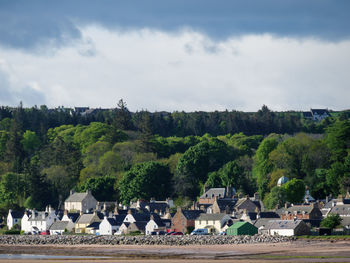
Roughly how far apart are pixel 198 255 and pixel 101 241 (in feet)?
76.8

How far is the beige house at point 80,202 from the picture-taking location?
10938 centimetres

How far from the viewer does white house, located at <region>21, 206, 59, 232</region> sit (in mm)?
101250

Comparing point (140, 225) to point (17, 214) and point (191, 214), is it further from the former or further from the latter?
point (17, 214)

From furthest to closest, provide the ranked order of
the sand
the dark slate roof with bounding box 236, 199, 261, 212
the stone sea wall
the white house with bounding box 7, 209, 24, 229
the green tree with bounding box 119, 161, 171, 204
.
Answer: the green tree with bounding box 119, 161, 171, 204 < the white house with bounding box 7, 209, 24, 229 < the dark slate roof with bounding box 236, 199, 261, 212 < the stone sea wall < the sand

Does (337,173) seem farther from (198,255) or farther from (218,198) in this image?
(198,255)

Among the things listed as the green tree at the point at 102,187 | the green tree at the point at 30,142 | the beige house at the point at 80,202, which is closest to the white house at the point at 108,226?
the beige house at the point at 80,202

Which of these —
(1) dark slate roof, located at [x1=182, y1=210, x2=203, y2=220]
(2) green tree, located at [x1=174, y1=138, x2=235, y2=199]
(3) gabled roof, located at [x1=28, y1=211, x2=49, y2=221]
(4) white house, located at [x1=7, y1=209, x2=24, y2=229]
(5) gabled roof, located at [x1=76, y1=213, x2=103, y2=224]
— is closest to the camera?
(1) dark slate roof, located at [x1=182, y1=210, x2=203, y2=220]

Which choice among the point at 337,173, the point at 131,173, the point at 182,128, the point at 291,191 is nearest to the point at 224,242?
the point at 291,191

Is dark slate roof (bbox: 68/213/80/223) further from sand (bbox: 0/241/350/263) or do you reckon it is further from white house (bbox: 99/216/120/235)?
sand (bbox: 0/241/350/263)

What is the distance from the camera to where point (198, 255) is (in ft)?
184

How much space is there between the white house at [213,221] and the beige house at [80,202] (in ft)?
89.5

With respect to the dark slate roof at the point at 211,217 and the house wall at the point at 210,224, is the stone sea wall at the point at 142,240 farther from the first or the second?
the dark slate roof at the point at 211,217

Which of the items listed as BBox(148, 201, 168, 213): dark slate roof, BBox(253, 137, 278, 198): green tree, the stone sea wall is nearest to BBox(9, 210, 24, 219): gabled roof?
the stone sea wall

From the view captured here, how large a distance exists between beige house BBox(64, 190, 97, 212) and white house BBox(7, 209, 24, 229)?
7448 millimetres
